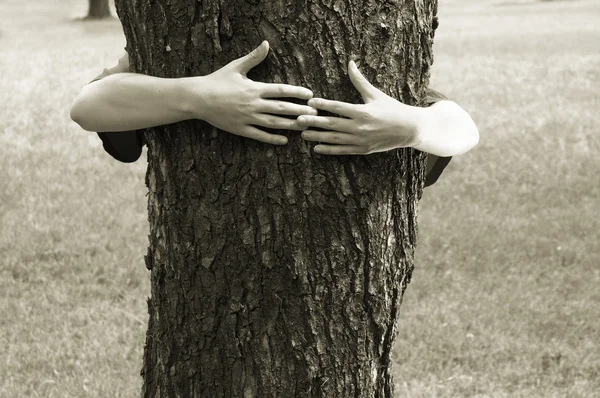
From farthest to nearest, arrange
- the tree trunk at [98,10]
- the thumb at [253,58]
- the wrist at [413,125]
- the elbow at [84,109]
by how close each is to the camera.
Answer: the tree trunk at [98,10], the elbow at [84,109], the wrist at [413,125], the thumb at [253,58]

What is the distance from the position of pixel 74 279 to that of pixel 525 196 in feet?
12.0

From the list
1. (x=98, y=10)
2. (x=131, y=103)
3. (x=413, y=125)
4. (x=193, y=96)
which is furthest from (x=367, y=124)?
(x=98, y=10)

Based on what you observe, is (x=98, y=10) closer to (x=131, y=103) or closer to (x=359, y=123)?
(x=131, y=103)

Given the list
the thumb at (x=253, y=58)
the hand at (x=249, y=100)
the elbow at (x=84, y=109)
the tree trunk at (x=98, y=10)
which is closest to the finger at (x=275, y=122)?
the hand at (x=249, y=100)

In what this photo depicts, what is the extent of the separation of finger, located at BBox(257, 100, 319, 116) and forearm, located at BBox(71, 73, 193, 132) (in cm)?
19

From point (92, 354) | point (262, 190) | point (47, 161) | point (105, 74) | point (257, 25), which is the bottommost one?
point (92, 354)

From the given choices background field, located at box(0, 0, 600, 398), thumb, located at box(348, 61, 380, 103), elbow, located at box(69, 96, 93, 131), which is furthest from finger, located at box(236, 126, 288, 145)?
background field, located at box(0, 0, 600, 398)

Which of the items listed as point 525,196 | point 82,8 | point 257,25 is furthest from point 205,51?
point 82,8

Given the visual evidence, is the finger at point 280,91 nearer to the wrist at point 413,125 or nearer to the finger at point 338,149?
the finger at point 338,149

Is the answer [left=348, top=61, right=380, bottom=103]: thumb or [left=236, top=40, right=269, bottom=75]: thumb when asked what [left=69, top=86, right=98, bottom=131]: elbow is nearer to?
[left=236, top=40, right=269, bottom=75]: thumb

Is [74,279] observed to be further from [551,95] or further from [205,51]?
[551,95]

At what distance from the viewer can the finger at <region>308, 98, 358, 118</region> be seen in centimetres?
189

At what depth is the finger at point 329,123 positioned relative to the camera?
187 cm

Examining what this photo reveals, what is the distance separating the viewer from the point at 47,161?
7344 millimetres
